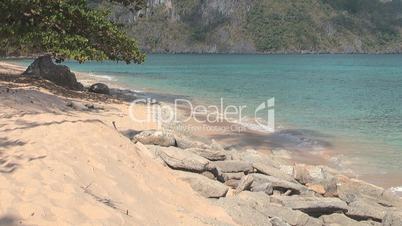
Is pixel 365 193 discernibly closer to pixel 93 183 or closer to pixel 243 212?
pixel 243 212

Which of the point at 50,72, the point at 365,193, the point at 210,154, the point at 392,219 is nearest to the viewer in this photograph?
the point at 392,219

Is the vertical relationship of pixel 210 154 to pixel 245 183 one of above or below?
above

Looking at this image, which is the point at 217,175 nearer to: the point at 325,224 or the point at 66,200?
the point at 325,224

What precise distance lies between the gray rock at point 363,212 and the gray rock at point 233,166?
2.12 meters

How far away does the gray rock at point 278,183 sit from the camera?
9438 millimetres

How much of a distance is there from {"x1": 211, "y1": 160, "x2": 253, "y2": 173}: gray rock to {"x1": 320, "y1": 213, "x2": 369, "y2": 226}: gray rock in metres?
1.94

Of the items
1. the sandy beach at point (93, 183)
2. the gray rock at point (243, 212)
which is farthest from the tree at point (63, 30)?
the gray rock at point (243, 212)

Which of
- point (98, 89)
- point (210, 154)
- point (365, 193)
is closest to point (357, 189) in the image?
point (365, 193)

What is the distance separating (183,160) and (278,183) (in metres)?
1.93

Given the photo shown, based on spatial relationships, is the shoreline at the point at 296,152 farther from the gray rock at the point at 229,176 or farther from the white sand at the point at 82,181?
the white sand at the point at 82,181

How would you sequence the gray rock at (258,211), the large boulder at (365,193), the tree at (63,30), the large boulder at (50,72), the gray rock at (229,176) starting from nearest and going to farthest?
the gray rock at (258,211) < the gray rock at (229,176) < the large boulder at (365,193) < the tree at (63,30) < the large boulder at (50,72)

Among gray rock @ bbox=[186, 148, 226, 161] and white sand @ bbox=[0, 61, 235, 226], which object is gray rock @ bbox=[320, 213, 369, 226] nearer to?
white sand @ bbox=[0, 61, 235, 226]

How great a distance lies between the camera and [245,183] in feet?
29.7

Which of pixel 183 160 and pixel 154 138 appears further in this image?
pixel 154 138
